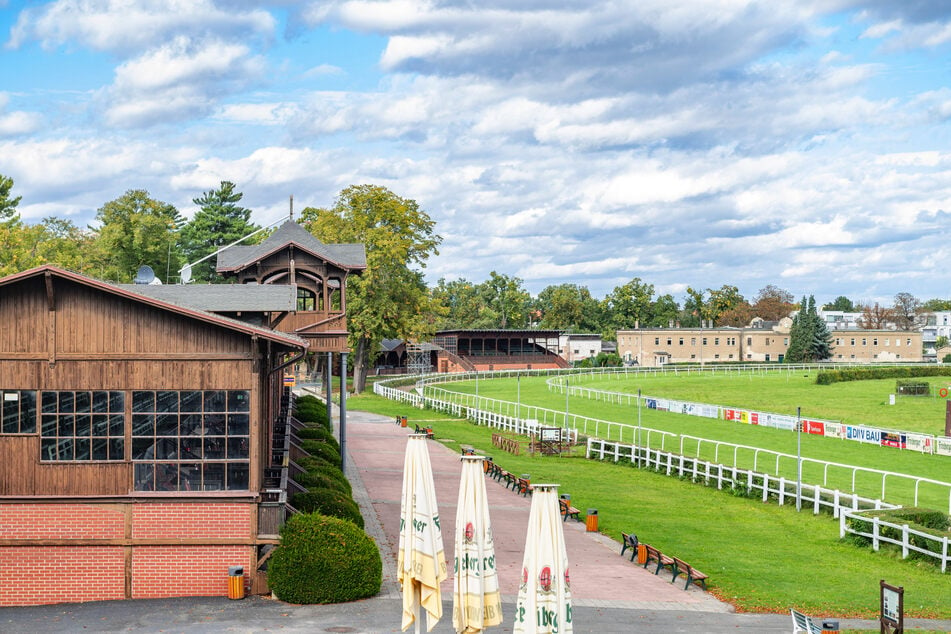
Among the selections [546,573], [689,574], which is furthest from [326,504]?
[546,573]

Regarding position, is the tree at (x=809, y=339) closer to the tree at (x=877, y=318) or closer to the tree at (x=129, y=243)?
the tree at (x=877, y=318)

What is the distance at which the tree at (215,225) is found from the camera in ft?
357

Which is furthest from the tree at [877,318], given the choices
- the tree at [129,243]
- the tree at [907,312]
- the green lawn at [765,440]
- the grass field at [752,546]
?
the grass field at [752,546]

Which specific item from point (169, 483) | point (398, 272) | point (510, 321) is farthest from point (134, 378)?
point (510, 321)

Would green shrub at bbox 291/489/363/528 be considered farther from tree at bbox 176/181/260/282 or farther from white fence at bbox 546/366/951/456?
tree at bbox 176/181/260/282

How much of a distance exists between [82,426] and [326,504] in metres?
5.26

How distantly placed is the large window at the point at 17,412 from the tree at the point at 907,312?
606 feet

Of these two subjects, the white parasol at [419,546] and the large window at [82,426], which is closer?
the white parasol at [419,546]

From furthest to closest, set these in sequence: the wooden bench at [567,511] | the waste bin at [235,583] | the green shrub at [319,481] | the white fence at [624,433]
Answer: the white fence at [624,433] < the wooden bench at [567,511] < the green shrub at [319,481] < the waste bin at [235,583]

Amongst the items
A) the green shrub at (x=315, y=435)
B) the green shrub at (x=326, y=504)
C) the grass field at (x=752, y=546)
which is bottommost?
the grass field at (x=752, y=546)

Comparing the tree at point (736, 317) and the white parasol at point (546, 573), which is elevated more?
the tree at point (736, 317)

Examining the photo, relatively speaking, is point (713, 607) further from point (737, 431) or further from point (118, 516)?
point (737, 431)

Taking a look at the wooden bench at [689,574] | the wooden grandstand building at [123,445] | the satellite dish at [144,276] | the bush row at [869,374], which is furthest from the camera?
the bush row at [869,374]

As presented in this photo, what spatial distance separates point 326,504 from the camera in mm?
21000
